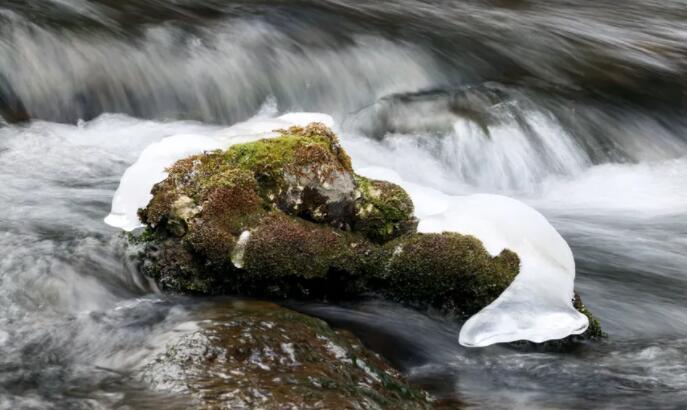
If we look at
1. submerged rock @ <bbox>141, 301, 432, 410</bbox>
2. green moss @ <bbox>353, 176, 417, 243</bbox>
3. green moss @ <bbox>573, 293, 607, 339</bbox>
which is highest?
green moss @ <bbox>353, 176, 417, 243</bbox>

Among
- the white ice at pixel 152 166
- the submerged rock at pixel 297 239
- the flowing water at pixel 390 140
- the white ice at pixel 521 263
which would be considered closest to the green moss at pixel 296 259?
the submerged rock at pixel 297 239

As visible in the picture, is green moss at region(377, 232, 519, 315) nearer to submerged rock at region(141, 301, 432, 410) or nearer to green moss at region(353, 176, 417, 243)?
green moss at region(353, 176, 417, 243)

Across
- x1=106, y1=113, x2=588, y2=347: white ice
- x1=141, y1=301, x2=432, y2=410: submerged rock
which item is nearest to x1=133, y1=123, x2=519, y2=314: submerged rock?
x1=106, y1=113, x2=588, y2=347: white ice

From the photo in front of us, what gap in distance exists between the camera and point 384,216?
497 cm

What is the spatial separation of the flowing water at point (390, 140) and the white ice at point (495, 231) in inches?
10.0

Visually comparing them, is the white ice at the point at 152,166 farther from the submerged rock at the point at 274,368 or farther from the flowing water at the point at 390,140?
the submerged rock at the point at 274,368

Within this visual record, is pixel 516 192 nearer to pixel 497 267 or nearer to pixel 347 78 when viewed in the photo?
pixel 347 78

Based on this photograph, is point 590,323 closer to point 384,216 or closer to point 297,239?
point 384,216

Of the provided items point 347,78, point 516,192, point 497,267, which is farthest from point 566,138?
point 497,267

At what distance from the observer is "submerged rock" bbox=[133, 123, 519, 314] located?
466cm

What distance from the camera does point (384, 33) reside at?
10.7 meters

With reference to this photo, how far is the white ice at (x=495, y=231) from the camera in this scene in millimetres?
4352

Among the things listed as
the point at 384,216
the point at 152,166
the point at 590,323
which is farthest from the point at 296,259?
the point at 590,323

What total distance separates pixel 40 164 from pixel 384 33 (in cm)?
506
